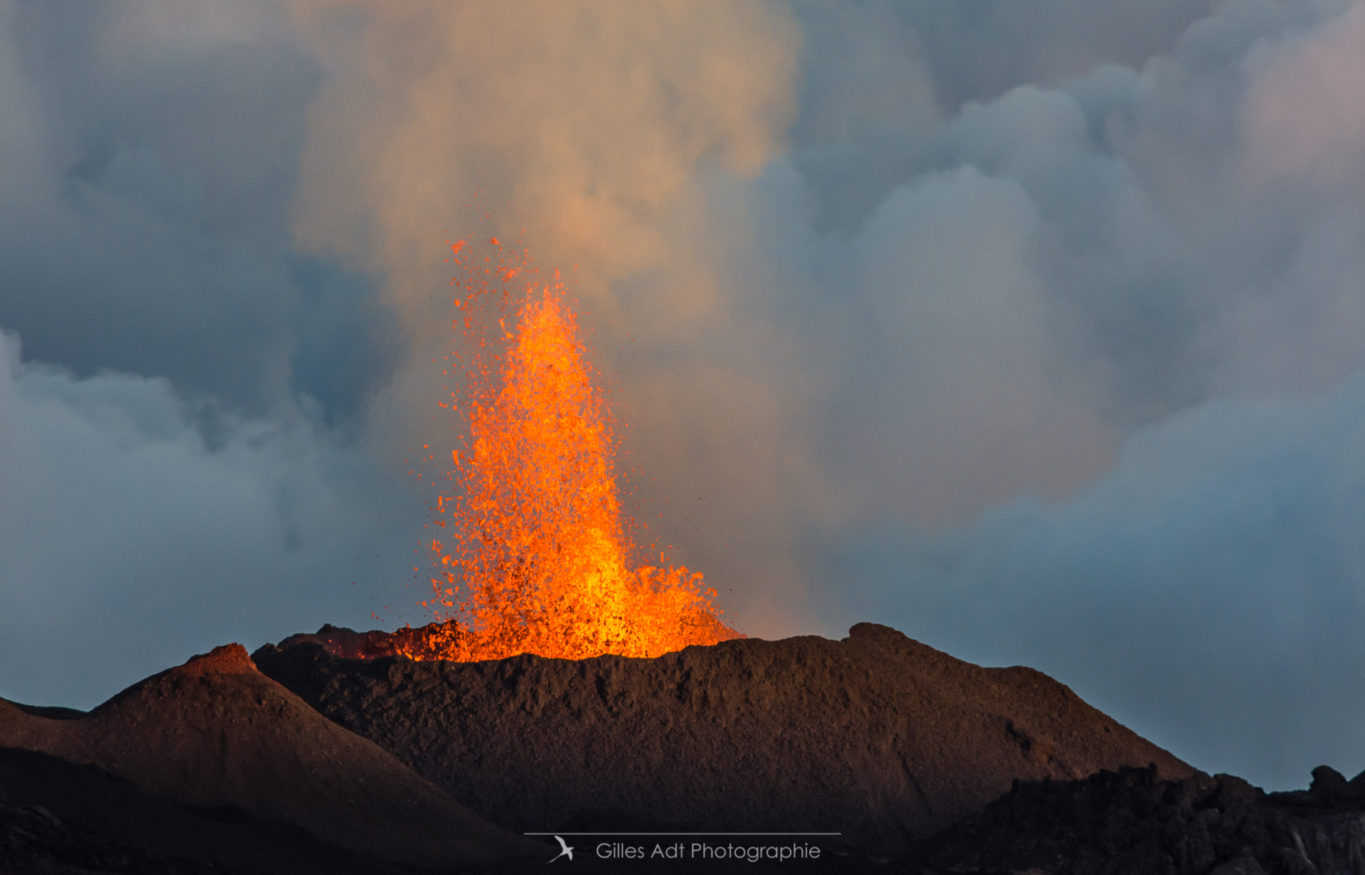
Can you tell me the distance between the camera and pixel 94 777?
2748cm

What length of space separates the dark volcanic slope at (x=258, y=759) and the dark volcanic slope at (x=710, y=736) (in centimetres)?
354

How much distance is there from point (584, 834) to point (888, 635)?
1599 cm

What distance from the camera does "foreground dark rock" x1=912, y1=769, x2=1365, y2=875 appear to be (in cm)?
2891

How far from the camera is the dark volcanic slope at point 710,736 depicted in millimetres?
37281

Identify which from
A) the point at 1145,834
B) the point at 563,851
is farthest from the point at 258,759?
the point at 1145,834

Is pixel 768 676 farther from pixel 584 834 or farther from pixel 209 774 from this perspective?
pixel 209 774

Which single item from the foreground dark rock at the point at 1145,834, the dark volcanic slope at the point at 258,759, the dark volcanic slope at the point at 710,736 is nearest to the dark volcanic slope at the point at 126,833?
the dark volcanic slope at the point at 258,759

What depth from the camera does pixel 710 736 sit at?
3912 cm

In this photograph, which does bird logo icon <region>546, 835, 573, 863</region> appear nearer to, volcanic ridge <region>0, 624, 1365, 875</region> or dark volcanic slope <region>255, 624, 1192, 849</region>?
volcanic ridge <region>0, 624, 1365, 875</region>

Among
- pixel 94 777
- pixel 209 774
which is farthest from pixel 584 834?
pixel 94 777

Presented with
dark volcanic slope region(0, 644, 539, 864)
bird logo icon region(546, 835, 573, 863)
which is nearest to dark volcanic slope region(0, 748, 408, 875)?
bird logo icon region(546, 835, 573, 863)

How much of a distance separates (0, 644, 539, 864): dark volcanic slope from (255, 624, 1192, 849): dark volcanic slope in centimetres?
354

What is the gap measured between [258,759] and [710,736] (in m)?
11.9

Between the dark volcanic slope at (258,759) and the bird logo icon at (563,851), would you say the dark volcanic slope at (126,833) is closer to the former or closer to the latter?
the bird logo icon at (563,851)
